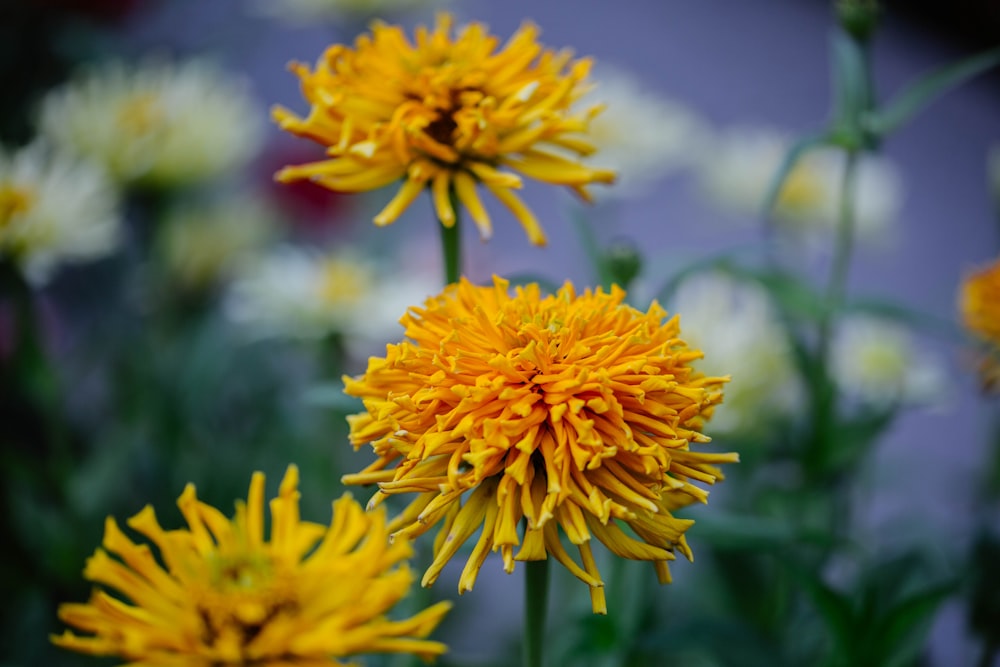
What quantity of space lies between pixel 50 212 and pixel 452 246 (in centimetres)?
35

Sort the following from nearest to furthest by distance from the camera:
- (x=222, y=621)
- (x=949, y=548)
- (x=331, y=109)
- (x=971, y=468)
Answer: (x=222, y=621) < (x=331, y=109) < (x=949, y=548) < (x=971, y=468)

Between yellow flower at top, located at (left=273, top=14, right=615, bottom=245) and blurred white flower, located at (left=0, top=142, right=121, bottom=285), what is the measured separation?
0.30m

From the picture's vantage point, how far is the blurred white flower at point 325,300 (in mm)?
691

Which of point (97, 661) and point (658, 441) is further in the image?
point (97, 661)

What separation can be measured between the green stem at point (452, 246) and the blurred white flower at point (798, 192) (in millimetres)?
452

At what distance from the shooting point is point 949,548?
1.96ft

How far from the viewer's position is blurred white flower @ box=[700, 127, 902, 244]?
79cm

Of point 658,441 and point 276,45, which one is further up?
point 276,45

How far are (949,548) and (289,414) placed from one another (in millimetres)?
487

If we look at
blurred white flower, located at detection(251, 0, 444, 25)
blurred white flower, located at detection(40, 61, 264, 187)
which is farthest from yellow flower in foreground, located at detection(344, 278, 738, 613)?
blurred white flower, located at detection(251, 0, 444, 25)

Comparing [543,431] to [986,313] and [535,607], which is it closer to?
[535,607]

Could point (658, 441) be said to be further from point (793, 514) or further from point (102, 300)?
point (102, 300)

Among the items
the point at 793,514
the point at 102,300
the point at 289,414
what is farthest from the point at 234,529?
the point at 102,300

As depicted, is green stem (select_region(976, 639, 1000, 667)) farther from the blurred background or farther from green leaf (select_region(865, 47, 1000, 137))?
green leaf (select_region(865, 47, 1000, 137))
